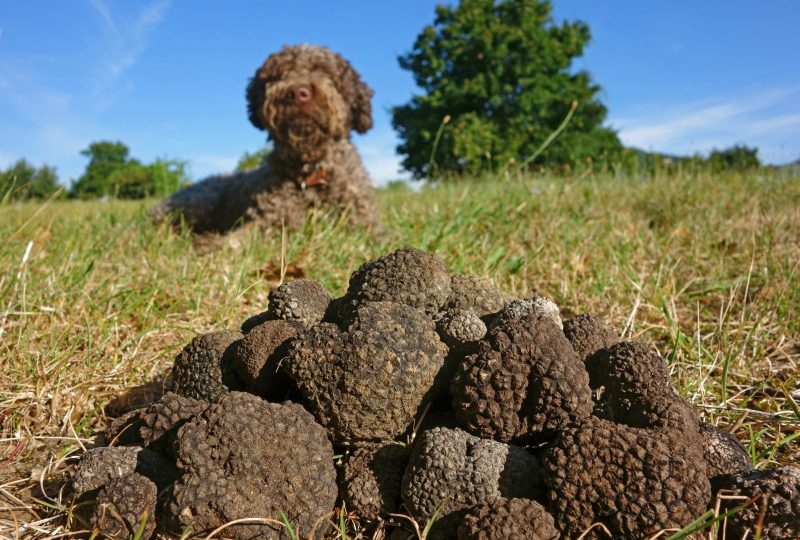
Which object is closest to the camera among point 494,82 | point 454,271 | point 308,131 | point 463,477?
point 463,477

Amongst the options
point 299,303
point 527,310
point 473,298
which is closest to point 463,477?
point 527,310

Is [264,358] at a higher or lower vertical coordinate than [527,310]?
lower

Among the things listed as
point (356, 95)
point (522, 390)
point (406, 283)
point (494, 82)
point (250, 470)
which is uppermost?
point (494, 82)

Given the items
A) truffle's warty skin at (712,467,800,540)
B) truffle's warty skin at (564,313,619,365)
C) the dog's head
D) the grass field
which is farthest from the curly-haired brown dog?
truffle's warty skin at (712,467,800,540)

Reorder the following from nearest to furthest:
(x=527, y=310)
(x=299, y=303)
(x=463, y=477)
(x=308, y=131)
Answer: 1. (x=463, y=477)
2. (x=527, y=310)
3. (x=299, y=303)
4. (x=308, y=131)

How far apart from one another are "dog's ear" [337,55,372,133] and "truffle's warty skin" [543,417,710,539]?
4.93 meters

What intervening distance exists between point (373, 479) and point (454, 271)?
2.27 meters

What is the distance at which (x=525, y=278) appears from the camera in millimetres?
4035

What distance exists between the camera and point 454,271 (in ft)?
12.8

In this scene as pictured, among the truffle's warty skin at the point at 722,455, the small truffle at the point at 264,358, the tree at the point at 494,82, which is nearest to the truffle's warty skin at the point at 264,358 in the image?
the small truffle at the point at 264,358

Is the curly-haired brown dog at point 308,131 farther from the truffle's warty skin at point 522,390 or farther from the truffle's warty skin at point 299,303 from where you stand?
the truffle's warty skin at point 522,390

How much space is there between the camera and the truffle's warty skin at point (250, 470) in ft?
5.06

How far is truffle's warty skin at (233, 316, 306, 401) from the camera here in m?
1.94

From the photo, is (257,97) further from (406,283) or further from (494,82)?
(494,82)
